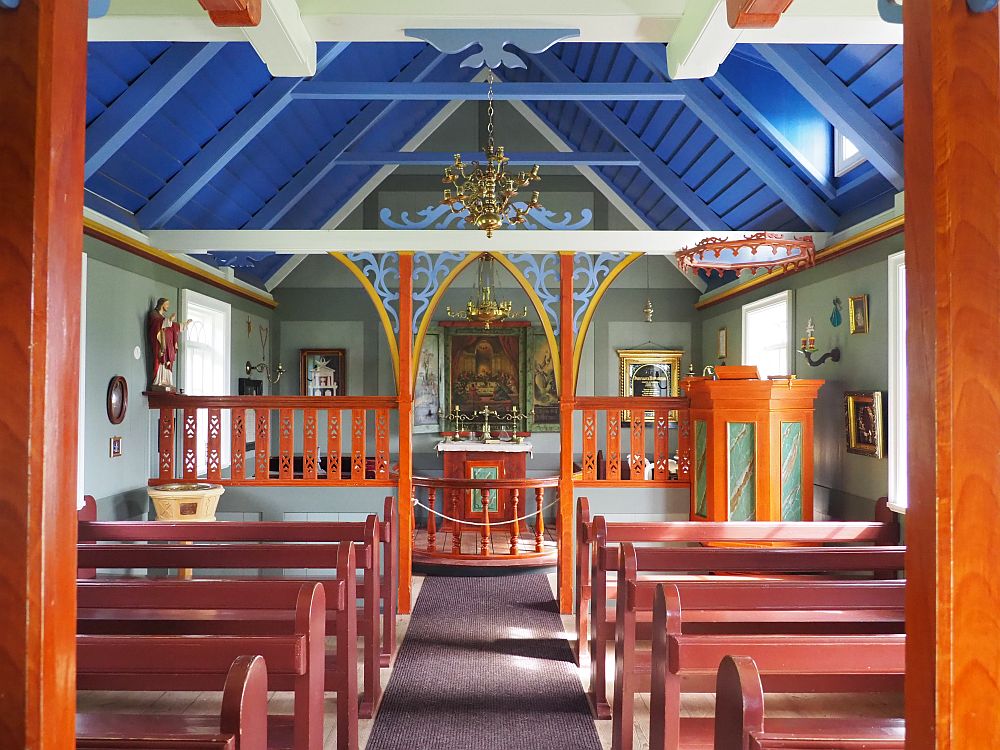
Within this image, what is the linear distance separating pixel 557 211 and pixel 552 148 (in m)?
0.95

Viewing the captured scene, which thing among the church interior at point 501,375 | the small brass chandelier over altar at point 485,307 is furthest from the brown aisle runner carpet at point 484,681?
the small brass chandelier over altar at point 485,307

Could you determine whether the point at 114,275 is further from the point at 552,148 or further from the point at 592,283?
the point at 552,148

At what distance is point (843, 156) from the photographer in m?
7.05

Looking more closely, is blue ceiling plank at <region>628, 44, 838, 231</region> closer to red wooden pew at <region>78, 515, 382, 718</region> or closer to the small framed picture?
the small framed picture

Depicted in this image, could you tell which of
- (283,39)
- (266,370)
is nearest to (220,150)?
(283,39)

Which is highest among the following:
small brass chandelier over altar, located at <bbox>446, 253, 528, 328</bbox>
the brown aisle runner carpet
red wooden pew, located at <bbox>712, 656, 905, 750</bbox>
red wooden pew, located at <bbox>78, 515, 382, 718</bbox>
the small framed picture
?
small brass chandelier over altar, located at <bbox>446, 253, 528, 328</bbox>

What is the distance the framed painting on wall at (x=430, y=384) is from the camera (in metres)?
11.8

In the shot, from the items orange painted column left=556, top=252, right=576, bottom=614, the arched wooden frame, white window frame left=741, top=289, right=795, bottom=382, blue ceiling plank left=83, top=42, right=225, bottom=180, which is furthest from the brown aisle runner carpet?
blue ceiling plank left=83, top=42, right=225, bottom=180

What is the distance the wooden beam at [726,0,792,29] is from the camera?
9.02 feet

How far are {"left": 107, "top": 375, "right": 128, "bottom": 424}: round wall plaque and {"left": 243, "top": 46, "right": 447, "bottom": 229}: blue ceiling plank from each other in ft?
10.5

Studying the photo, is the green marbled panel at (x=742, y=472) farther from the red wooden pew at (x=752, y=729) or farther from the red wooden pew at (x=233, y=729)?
the red wooden pew at (x=233, y=729)

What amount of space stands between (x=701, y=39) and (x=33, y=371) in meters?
2.99

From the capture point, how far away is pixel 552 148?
37.6ft

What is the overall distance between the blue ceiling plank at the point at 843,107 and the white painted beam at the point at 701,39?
256 centimetres
